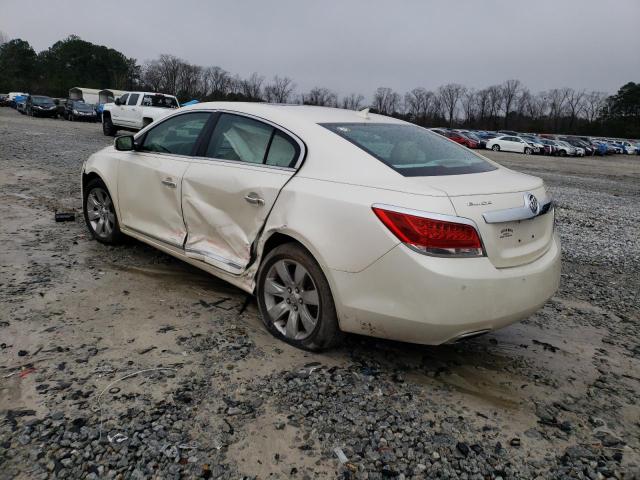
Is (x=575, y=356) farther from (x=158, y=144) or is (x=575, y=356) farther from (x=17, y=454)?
(x=158, y=144)

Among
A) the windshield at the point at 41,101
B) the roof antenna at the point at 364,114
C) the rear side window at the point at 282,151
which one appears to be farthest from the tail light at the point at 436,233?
the windshield at the point at 41,101

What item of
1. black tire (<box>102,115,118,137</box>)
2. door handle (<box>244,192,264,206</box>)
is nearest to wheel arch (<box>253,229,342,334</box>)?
door handle (<box>244,192,264,206</box>)

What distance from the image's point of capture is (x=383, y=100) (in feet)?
383

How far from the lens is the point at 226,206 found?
12.3ft

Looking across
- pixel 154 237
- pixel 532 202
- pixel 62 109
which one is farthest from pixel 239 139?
pixel 62 109

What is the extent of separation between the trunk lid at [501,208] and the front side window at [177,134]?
2129mm

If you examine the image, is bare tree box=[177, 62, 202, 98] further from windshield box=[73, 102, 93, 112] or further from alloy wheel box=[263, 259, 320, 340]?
alloy wheel box=[263, 259, 320, 340]

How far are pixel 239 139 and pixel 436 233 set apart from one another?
1.87 m

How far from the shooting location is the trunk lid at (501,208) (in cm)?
282

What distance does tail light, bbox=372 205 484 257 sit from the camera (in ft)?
8.97

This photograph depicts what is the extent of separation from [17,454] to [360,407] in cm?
167

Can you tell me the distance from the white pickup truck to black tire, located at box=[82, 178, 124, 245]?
583 inches

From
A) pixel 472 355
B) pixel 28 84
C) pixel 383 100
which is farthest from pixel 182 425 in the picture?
pixel 383 100

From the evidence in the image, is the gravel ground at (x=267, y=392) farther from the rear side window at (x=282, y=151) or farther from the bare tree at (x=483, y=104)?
the bare tree at (x=483, y=104)
